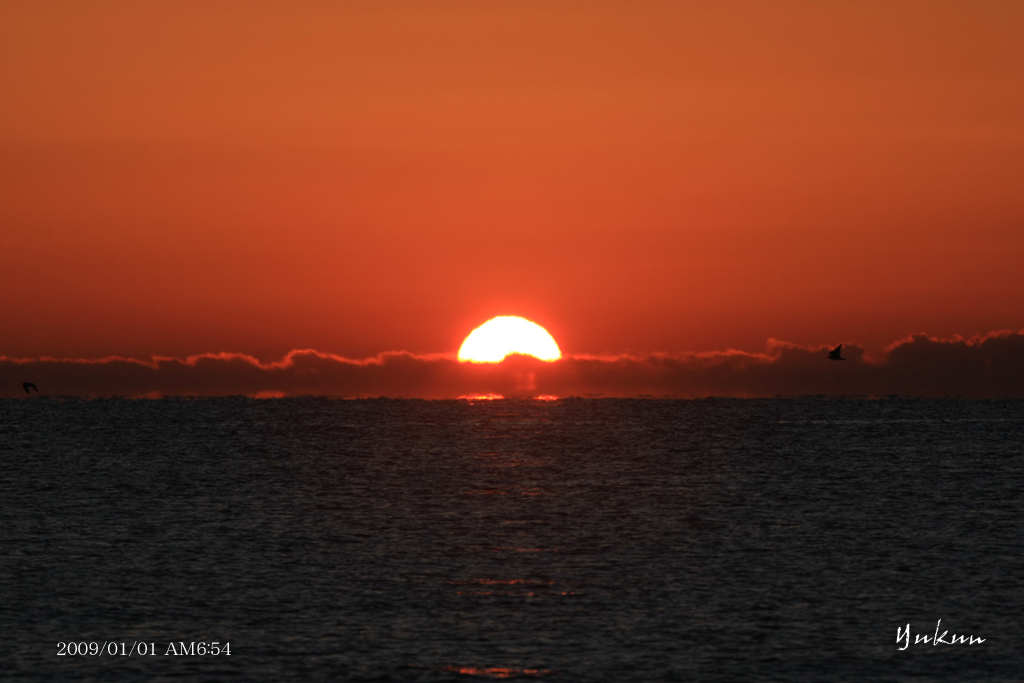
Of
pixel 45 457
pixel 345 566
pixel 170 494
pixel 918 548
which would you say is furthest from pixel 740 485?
pixel 45 457

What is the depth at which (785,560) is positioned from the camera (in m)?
67.2

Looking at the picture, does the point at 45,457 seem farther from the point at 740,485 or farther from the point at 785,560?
the point at 785,560

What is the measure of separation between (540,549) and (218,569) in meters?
19.8
